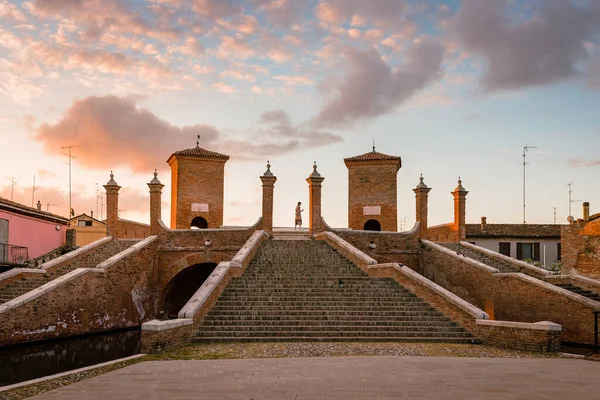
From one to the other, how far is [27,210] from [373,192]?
17.9m

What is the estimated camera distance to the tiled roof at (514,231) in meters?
36.1

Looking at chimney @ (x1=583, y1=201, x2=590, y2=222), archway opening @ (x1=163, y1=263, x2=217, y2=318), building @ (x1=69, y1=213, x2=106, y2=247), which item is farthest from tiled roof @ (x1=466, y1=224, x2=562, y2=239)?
building @ (x1=69, y1=213, x2=106, y2=247)

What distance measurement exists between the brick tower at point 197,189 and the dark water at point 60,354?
12.0 m

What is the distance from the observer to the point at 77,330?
18.5 m

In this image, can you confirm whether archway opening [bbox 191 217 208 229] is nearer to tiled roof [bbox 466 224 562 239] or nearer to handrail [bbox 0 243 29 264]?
handrail [bbox 0 243 29 264]

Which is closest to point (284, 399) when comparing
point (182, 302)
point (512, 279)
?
point (512, 279)

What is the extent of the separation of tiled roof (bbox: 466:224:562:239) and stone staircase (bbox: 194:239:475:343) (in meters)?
20.5

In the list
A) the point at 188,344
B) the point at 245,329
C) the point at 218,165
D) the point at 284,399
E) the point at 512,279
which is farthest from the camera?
the point at 218,165

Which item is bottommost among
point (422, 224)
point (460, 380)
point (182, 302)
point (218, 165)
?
point (182, 302)

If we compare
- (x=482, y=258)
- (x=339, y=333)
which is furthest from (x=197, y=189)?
(x=339, y=333)

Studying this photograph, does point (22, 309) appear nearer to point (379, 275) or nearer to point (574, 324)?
point (379, 275)

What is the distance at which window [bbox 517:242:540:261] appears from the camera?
36062 mm

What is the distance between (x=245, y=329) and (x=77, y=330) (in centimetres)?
815

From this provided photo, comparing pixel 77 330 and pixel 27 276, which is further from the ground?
pixel 27 276
